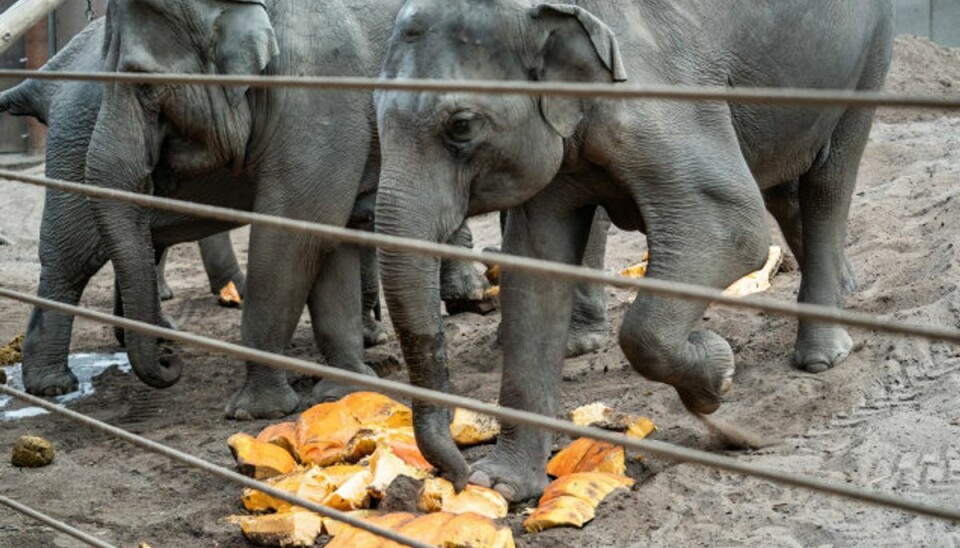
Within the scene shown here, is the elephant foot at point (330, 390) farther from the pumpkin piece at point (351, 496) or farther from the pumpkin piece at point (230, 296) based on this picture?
the pumpkin piece at point (230, 296)

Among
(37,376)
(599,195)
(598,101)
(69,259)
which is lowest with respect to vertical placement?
(37,376)

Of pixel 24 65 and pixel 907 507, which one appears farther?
pixel 24 65

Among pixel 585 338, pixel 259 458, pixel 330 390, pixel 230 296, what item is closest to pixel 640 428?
pixel 259 458

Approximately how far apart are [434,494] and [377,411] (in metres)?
1.13

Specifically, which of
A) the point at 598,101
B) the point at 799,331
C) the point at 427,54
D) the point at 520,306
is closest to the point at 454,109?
the point at 427,54

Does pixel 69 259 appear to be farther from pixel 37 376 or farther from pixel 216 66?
pixel 216 66

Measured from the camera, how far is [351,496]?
4.49 m

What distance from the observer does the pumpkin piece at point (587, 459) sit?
4672 millimetres

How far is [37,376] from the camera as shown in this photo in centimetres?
679

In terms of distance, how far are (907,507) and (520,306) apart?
3.22 m

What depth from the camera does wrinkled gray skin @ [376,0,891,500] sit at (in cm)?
432

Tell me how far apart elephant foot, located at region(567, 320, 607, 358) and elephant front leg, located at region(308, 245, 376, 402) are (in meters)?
0.98

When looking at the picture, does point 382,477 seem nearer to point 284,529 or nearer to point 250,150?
point 284,529

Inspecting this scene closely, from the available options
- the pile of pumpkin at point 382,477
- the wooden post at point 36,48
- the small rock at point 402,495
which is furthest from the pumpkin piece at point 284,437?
the wooden post at point 36,48
